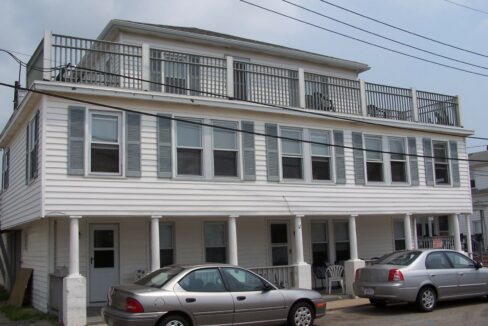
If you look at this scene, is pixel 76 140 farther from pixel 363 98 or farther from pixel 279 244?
pixel 363 98

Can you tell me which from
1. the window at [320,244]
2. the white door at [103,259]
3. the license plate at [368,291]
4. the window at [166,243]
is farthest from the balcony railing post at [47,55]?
the window at [320,244]

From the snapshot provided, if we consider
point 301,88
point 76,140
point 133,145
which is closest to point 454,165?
point 301,88

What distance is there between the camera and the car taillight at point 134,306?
8.82 m

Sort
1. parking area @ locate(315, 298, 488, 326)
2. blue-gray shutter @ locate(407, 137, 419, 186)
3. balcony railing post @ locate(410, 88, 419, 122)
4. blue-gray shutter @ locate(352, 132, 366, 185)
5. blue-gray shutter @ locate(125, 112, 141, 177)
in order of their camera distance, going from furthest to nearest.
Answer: balcony railing post @ locate(410, 88, 419, 122), blue-gray shutter @ locate(407, 137, 419, 186), blue-gray shutter @ locate(352, 132, 366, 185), blue-gray shutter @ locate(125, 112, 141, 177), parking area @ locate(315, 298, 488, 326)

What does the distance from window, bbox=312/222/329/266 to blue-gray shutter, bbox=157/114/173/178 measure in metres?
6.36

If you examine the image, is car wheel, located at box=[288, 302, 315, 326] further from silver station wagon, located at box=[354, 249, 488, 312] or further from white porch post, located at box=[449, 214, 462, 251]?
white porch post, located at box=[449, 214, 462, 251]

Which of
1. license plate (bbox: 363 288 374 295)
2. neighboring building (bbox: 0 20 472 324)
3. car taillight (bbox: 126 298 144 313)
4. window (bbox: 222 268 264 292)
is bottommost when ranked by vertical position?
license plate (bbox: 363 288 374 295)

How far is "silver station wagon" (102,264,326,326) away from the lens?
897 centimetres

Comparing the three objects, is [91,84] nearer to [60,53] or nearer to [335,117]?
[60,53]

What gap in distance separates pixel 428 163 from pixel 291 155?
570cm

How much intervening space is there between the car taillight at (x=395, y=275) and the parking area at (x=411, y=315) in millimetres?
795

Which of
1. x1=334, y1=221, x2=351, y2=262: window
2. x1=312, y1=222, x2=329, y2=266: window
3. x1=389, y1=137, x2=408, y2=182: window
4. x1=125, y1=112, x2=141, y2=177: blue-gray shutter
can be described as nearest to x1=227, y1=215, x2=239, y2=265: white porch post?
x1=125, y1=112, x2=141, y2=177: blue-gray shutter

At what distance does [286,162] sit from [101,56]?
5.90 metres

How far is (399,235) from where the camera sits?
19906 millimetres
